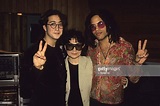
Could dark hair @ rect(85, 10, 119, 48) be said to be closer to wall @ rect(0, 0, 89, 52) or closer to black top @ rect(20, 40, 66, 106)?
black top @ rect(20, 40, 66, 106)

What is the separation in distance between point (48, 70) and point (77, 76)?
0.40 meters

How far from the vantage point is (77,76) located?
2.53 m

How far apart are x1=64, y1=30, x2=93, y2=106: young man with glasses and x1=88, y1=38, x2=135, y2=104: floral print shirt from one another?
0.11 m

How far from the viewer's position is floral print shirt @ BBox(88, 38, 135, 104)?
261 centimetres

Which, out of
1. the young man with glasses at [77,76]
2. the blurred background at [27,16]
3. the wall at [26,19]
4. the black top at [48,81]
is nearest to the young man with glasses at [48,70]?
the black top at [48,81]

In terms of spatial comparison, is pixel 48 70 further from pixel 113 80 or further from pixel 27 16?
pixel 27 16

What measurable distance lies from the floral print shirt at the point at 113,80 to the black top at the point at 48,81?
44 cm

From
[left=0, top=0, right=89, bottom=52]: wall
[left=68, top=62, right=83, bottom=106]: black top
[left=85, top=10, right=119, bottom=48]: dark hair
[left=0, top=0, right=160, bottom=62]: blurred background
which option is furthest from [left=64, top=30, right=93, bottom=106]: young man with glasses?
[left=0, top=0, right=89, bottom=52]: wall

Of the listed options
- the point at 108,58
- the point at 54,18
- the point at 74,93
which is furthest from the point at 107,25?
the point at 74,93

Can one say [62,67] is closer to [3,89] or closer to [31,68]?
[31,68]

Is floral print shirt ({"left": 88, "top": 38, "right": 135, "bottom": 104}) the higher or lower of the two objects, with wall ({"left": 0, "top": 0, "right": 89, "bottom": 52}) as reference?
lower

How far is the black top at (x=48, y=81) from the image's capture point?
2.24 m

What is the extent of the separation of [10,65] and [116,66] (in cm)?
149

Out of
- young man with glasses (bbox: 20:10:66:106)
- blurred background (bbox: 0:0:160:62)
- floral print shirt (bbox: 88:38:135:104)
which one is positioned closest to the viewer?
young man with glasses (bbox: 20:10:66:106)
